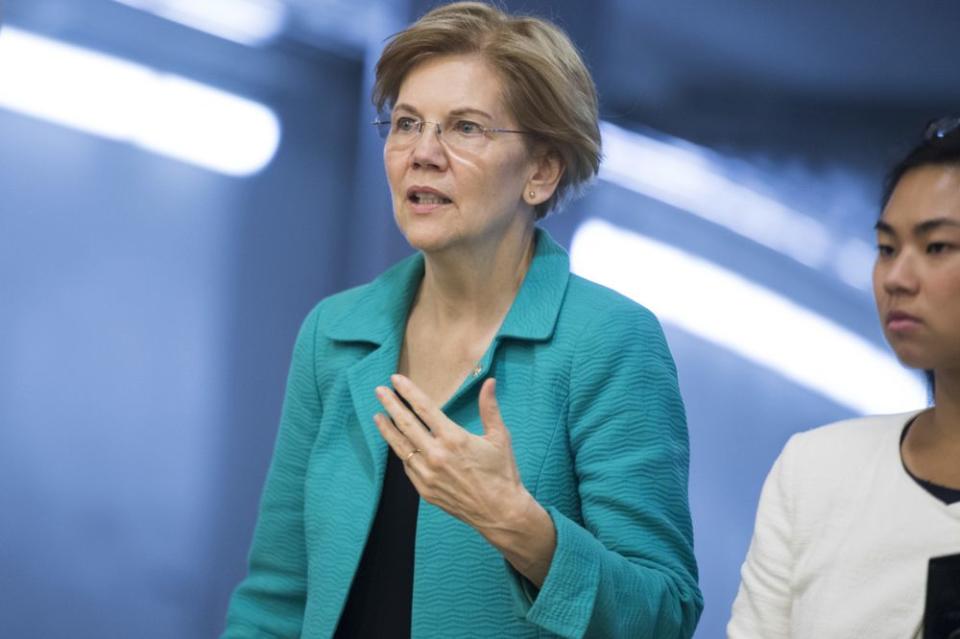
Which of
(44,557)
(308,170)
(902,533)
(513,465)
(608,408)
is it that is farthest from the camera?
(308,170)

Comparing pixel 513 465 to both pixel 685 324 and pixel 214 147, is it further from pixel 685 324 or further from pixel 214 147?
pixel 214 147

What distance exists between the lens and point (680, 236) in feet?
11.3

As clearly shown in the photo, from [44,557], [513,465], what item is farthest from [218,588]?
[513,465]

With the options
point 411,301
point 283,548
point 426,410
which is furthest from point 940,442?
point 283,548

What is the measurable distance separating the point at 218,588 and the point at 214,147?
1151 mm

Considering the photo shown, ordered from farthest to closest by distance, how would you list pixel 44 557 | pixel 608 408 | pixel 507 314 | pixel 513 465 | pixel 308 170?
pixel 308 170 → pixel 44 557 → pixel 507 314 → pixel 608 408 → pixel 513 465

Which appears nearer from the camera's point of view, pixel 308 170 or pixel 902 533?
pixel 902 533

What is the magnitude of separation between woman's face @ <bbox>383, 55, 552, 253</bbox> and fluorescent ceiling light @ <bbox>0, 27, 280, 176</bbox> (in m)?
1.54

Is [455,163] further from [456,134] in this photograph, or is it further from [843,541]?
[843,541]

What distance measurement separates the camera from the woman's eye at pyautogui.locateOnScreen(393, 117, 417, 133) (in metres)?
2.04

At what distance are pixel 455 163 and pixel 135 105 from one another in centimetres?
169

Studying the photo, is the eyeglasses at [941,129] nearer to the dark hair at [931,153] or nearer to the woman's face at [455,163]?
the dark hair at [931,153]

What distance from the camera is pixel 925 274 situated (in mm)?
1505

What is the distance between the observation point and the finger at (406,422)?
1634mm
